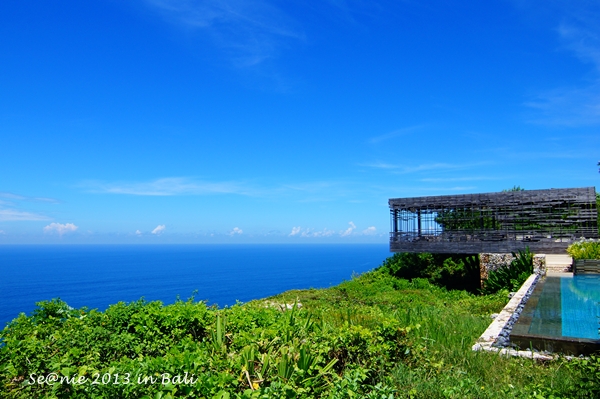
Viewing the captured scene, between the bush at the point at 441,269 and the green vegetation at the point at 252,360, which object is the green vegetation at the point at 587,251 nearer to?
the bush at the point at 441,269

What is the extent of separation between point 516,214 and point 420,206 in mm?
4570

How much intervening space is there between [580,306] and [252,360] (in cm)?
921

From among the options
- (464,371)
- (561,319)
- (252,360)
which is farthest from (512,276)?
(252,360)

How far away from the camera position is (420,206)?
71.4 ft

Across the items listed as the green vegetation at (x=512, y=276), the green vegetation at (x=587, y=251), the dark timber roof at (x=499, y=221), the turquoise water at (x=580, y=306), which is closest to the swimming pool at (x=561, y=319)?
the turquoise water at (x=580, y=306)

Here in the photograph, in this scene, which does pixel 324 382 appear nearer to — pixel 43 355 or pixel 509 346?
pixel 43 355

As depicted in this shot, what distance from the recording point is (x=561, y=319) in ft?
27.0

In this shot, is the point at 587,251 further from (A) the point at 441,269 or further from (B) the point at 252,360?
(B) the point at 252,360

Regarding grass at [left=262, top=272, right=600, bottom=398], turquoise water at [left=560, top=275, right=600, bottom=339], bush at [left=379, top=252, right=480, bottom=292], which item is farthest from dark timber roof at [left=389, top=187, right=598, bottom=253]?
grass at [left=262, top=272, right=600, bottom=398]

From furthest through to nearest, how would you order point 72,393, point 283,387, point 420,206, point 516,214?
point 420,206, point 516,214, point 72,393, point 283,387

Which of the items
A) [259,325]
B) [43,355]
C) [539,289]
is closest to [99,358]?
[43,355]

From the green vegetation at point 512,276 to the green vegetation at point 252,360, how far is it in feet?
31.6

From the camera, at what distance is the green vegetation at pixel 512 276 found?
50.9 feet

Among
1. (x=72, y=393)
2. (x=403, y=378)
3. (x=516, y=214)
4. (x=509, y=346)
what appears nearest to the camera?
(x=72, y=393)
